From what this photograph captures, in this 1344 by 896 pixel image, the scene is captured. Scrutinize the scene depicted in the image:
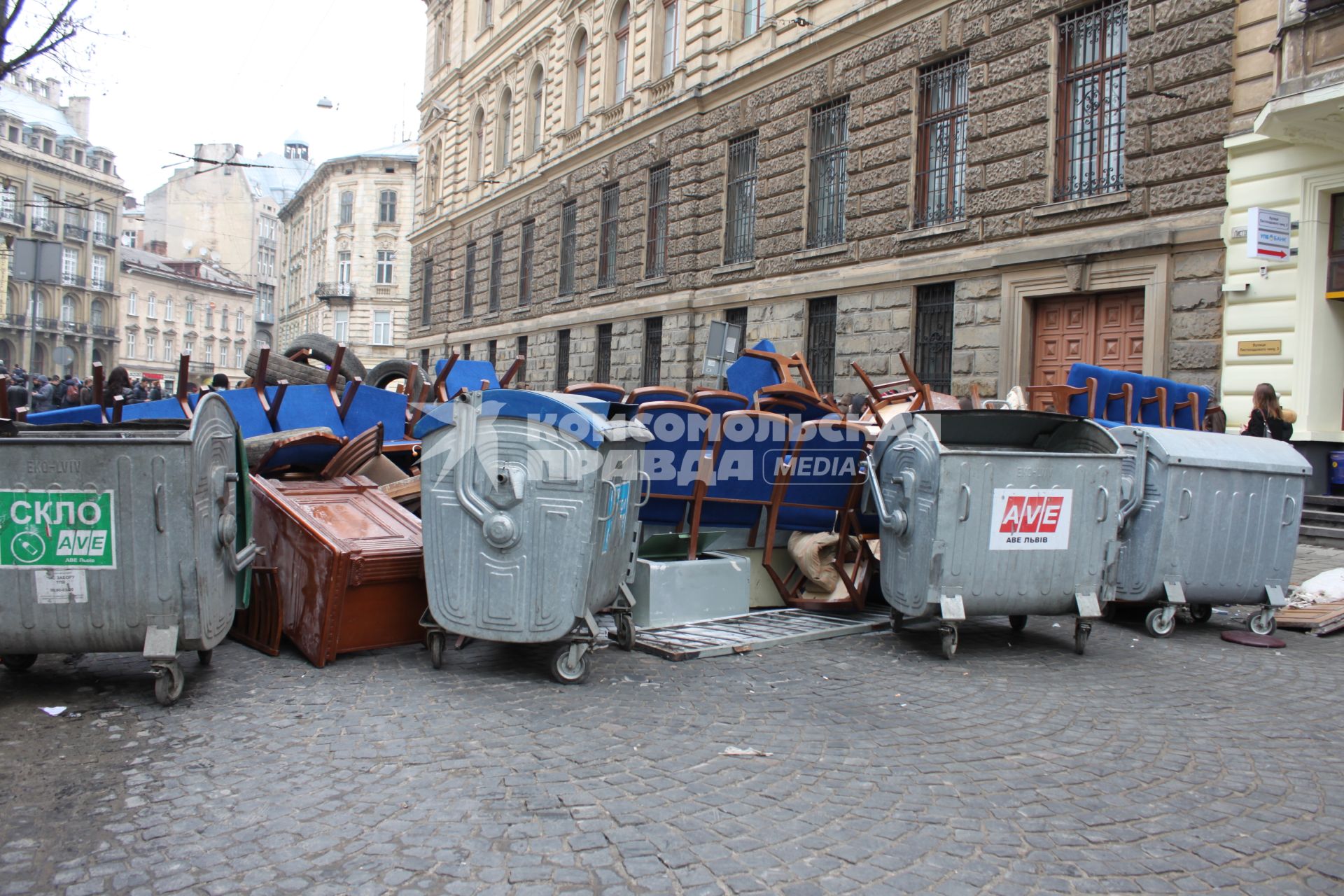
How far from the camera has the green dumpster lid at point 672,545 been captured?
6.86 metres

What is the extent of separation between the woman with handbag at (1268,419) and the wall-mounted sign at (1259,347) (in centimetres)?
103

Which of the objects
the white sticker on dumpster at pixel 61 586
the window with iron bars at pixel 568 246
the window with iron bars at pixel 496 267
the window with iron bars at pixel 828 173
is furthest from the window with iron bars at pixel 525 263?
the white sticker on dumpster at pixel 61 586

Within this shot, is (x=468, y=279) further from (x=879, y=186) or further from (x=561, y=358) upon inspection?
(x=879, y=186)

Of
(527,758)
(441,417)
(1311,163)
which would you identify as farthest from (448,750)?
(1311,163)

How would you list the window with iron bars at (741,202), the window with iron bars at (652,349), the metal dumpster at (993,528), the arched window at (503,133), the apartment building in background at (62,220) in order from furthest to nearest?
the apartment building in background at (62,220) < the arched window at (503,133) < the window with iron bars at (652,349) < the window with iron bars at (741,202) < the metal dumpster at (993,528)

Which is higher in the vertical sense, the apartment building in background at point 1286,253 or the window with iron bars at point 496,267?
the window with iron bars at point 496,267

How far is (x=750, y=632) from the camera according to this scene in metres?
6.21

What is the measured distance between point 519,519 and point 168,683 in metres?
1.79

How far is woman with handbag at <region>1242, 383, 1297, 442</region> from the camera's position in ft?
32.3

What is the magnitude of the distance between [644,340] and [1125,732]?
19178 mm

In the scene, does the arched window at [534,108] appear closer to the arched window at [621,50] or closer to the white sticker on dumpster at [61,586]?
the arched window at [621,50]

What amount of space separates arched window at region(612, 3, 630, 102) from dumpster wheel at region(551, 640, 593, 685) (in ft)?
72.4

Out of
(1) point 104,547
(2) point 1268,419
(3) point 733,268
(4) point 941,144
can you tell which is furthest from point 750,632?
(3) point 733,268

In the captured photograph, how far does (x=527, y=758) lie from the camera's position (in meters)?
3.85
